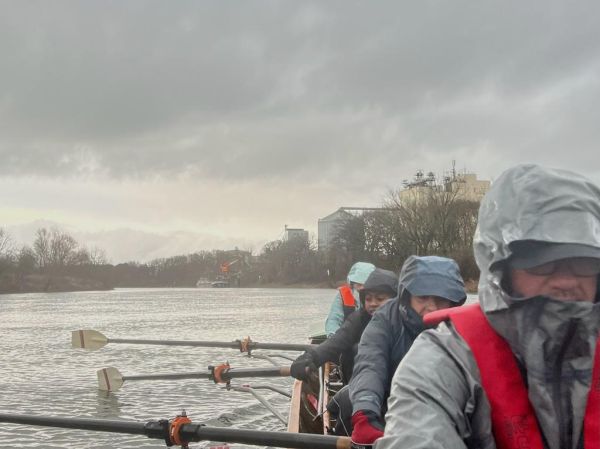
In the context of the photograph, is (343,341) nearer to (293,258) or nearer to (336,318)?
(336,318)

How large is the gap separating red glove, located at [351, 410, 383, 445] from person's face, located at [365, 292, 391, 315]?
174cm

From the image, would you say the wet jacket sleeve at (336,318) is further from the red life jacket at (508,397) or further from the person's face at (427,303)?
the red life jacket at (508,397)

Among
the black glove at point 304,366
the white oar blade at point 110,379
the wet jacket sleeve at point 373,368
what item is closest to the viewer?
the wet jacket sleeve at point 373,368

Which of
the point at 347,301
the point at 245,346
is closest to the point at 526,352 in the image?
the point at 347,301

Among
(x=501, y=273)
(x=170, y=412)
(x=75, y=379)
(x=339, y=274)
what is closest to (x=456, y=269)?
(x=501, y=273)

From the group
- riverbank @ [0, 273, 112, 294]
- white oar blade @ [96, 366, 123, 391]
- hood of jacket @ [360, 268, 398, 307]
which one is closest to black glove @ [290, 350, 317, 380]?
hood of jacket @ [360, 268, 398, 307]

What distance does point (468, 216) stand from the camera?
51125mm

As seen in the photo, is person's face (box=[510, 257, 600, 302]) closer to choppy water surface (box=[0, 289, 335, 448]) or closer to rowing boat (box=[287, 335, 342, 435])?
rowing boat (box=[287, 335, 342, 435])

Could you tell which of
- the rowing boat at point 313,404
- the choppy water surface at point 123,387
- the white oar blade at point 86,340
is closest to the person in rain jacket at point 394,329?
the rowing boat at point 313,404

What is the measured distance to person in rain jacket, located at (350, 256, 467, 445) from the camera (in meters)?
3.09

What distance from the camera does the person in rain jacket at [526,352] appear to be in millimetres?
1332

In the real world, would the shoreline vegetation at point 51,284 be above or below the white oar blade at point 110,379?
above

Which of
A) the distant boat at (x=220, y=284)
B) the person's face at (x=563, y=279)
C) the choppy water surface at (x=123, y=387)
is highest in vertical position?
the person's face at (x=563, y=279)

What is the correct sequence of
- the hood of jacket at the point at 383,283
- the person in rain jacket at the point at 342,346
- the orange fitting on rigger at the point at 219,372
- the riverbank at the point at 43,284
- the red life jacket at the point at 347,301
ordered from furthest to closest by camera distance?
the riverbank at the point at 43,284, the red life jacket at the point at 347,301, the orange fitting on rigger at the point at 219,372, the person in rain jacket at the point at 342,346, the hood of jacket at the point at 383,283
